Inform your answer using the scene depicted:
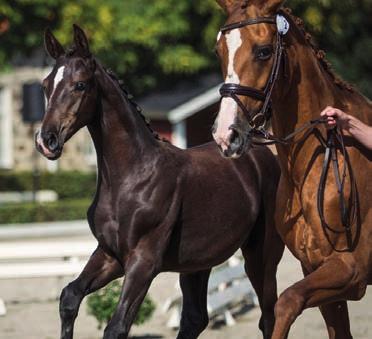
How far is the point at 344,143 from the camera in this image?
18.9 ft

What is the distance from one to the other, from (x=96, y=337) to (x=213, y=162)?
2525mm

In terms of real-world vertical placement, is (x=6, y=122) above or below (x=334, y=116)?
below

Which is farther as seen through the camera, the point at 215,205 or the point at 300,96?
the point at 215,205

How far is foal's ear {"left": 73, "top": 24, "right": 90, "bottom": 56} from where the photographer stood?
6.94 meters

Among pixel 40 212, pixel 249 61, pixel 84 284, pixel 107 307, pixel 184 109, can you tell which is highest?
pixel 249 61

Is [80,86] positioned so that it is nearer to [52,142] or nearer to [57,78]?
[57,78]

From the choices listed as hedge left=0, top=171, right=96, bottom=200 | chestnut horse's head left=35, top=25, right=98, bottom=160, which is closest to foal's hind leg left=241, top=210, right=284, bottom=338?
chestnut horse's head left=35, top=25, right=98, bottom=160

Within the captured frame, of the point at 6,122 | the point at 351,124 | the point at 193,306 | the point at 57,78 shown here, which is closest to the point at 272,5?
the point at 351,124

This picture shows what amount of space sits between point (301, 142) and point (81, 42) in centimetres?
193

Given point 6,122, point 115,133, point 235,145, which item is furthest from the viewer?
point 6,122

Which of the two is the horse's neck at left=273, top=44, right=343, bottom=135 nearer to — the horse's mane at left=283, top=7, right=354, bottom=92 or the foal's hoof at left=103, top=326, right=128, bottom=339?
the horse's mane at left=283, top=7, right=354, bottom=92

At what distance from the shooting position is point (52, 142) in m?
6.75

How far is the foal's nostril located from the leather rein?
1.48 m

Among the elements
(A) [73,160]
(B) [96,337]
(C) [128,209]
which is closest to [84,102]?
(C) [128,209]
